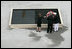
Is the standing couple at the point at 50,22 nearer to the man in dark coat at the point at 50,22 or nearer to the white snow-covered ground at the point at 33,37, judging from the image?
the man in dark coat at the point at 50,22

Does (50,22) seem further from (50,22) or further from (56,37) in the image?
(56,37)

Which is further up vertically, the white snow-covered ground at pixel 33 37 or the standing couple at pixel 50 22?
the standing couple at pixel 50 22

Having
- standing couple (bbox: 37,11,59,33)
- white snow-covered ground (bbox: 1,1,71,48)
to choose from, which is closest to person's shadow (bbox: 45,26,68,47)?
white snow-covered ground (bbox: 1,1,71,48)

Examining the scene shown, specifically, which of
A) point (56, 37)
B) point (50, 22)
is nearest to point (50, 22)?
point (50, 22)

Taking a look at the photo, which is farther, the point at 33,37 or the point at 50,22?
the point at 50,22

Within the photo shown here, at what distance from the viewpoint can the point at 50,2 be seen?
2048 cm

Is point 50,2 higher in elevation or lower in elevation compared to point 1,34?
higher

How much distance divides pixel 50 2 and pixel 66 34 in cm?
557

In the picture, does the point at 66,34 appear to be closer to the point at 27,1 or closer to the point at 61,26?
the point at 61,26

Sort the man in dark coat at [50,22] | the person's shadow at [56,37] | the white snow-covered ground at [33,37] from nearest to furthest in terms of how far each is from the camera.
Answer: the white snow-covered ground at [33,37] < the person's shadow at [56,37] < the man in dark coat at [50,22]

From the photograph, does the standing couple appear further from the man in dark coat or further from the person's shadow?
the person's shadow

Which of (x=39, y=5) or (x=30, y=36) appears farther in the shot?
(x=39, y=5)

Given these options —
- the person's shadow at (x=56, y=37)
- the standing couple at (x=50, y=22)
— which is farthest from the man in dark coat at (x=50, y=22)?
the person's shadow at (x=56, y=37)

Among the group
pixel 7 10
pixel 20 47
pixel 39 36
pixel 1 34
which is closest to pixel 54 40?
pixel 39 36
